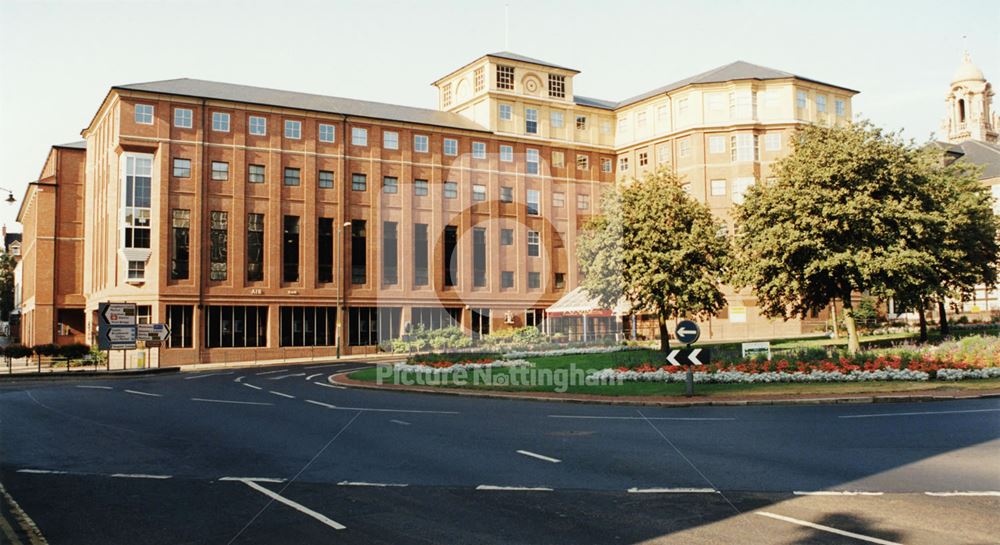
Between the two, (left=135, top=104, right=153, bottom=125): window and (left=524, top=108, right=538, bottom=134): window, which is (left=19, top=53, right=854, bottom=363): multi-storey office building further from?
(left=524, top=108, right=538, bottom=134): window

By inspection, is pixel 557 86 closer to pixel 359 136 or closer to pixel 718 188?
pixel 718 188

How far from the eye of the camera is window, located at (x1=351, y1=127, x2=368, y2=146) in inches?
2456

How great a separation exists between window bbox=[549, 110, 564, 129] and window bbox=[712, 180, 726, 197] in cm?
1466

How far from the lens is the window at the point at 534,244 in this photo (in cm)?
7006

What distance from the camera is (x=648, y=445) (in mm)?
13008

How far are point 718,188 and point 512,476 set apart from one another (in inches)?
2365

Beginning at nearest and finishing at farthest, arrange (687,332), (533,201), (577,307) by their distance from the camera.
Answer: (687,332) → (577,307) → (533,201)

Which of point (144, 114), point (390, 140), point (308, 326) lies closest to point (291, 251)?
point (308, 326)

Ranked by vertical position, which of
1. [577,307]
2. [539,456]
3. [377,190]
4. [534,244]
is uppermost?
[377,190]

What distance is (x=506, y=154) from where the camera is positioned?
68.5 meters

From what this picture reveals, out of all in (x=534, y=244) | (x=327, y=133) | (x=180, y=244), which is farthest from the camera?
(x=534, y=244)

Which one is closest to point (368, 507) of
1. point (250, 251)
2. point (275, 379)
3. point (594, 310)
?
point (275, 379)

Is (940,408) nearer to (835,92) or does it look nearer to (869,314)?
(869,314)

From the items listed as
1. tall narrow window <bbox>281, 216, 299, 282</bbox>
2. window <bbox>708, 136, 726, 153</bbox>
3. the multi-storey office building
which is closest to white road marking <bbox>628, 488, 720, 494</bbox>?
the multi-storey office building
